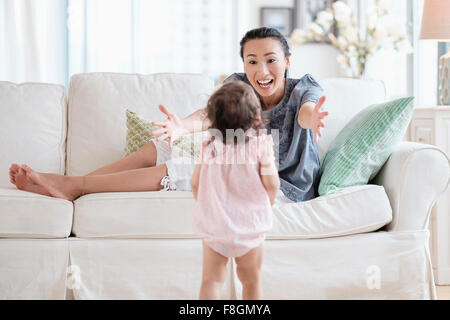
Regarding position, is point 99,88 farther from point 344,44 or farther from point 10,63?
point 10,63

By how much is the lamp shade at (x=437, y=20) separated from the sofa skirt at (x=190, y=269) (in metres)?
1.24

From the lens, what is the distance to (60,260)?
190 centimetres

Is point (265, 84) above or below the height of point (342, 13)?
below

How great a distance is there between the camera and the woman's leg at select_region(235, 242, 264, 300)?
131 centimetres

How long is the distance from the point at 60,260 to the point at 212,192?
2.79 ft

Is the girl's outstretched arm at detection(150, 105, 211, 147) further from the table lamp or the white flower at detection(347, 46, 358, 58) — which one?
the white flower at detection(347, 46, 358, 58)

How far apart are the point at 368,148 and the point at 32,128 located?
142 cm

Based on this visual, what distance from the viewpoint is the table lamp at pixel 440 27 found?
2730 millimetres

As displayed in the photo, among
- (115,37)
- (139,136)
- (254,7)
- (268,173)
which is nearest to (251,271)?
(268,173)

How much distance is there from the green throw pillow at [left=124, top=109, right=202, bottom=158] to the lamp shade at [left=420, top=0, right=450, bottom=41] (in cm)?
132

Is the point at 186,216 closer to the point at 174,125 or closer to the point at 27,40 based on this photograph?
the point at 174,125

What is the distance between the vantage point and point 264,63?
1896 mm

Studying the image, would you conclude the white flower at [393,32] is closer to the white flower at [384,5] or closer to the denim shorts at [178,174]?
the white flower at [384,5]

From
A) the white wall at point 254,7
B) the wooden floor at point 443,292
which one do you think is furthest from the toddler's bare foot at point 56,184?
the white wall at point 254,7
